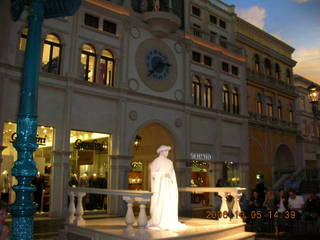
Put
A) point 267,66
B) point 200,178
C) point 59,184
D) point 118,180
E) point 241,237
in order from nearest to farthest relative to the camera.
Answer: point 241,237 < point 59,184 < point 118,180 < point 200,178 < point 267,66

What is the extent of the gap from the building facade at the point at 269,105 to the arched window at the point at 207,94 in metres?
4.57

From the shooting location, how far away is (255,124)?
24703 millimetres

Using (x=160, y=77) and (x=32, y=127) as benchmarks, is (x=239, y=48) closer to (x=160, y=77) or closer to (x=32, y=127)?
(x=160, y=77)

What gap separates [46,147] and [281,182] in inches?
700

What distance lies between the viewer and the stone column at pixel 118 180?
15.3 metres

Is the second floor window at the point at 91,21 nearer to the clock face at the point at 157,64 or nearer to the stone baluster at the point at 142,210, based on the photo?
the clock face at the point at 157,64

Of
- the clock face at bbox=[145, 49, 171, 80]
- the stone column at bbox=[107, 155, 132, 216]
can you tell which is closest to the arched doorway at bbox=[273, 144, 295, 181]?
the clock face at bbox=[145, 49, 171, 80]

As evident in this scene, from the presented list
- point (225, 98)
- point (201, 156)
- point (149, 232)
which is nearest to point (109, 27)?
point (201, 156)

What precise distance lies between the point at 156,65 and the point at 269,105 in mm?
12909

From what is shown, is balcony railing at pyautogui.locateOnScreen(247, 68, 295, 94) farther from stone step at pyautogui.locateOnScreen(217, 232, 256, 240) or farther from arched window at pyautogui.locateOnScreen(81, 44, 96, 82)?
stone step at pyautogui.locateOnScreen(217, 232, 256, 240)

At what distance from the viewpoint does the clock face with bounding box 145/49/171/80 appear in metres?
17.8

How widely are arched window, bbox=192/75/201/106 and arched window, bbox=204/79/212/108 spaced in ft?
1.82

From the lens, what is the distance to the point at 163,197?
816 cm

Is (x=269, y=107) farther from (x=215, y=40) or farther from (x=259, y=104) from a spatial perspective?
(x=215, y=40)
